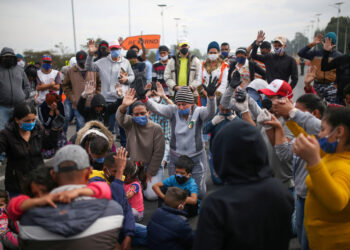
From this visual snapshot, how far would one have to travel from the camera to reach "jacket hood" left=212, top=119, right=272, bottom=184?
1729 mm

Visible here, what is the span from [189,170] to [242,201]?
2.80 m

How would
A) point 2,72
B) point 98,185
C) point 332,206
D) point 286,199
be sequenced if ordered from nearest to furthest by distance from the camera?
point 286,199 → point 332,206 → point 98,185 → point 2,72

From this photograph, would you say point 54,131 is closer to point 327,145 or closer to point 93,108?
point 93,108

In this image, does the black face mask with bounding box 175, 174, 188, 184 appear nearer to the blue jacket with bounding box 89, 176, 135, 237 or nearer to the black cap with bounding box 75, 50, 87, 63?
the blue jacket with bounding box 89, 176, 135, 237

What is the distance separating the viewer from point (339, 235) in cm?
227

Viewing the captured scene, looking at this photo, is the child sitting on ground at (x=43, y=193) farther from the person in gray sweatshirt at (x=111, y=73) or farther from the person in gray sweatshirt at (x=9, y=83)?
the person in gray sweatshirt at (x=111, y=73)

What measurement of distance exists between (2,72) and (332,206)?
6.54m

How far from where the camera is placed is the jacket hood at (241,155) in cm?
173

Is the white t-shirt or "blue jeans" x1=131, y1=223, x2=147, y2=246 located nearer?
"blue jeans" x1=131, y1=223, x2=147, y2=246

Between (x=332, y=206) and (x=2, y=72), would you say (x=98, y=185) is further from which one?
(x=2, y=72)

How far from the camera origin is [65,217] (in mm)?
1970

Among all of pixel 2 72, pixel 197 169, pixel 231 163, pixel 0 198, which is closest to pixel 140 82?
pixel 197 169

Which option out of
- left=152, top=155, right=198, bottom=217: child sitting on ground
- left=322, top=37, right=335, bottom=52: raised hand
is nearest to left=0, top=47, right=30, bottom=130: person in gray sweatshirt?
left=152, top=155, right=198, bottom=217: child sitting on ground

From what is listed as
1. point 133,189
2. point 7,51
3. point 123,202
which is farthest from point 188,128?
point 7,51
